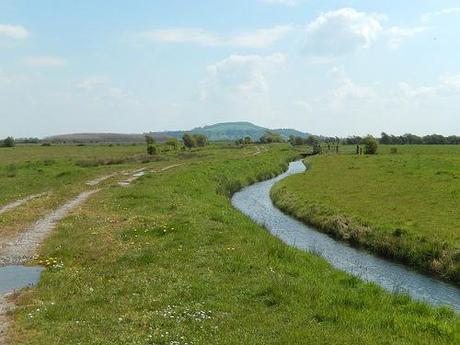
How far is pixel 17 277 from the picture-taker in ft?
58.1

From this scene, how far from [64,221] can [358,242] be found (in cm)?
1653

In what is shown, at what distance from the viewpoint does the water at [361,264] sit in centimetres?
1964

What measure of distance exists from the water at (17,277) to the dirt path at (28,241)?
Result: 913 millimetres

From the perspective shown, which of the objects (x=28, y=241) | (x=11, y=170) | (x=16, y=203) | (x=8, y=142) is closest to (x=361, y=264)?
(x=28, y=241)

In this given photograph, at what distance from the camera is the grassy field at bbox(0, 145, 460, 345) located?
11906 millimetres

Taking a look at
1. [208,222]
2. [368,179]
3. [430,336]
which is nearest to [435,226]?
[208,222]

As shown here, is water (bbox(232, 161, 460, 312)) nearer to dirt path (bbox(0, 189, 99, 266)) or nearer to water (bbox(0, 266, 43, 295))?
water (bbox(0, 266, 43, 295))

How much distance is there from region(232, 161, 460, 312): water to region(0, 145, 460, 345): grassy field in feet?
11.2

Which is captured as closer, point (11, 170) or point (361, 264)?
point (361, 264)

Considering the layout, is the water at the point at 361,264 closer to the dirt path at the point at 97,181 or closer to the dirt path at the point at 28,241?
the dirt path at the point at 28,241

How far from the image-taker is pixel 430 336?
40.2 feet

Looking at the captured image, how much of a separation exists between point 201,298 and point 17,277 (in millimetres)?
7523

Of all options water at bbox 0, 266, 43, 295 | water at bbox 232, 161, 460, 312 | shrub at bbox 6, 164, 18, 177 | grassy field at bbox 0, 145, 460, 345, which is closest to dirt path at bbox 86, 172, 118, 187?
shrub at bbox 6, 164, 18, 177

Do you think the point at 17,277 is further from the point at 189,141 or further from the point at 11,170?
the point at 189,141
